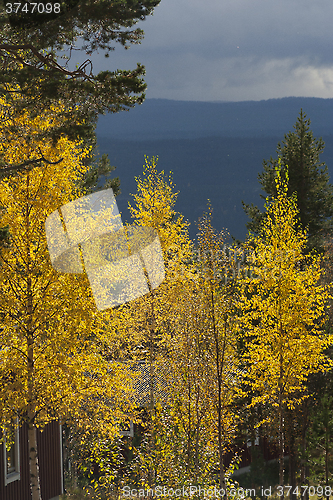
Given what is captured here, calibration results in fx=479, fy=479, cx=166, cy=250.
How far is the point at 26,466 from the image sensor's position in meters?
14.5

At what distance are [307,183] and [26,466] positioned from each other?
647 inches

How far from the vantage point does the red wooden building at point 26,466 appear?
1367cm

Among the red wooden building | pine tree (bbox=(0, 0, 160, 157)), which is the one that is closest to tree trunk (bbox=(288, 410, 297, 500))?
the red wooden building

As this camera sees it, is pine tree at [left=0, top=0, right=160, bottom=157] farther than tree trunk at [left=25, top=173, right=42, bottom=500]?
No

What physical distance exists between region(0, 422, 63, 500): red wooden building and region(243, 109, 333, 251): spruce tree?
39.9ft

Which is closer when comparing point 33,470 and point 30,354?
point 30,354

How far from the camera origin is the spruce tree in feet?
72.0

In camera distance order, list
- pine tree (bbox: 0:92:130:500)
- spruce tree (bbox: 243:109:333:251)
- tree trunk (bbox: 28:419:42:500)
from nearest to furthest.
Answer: pine tree (bbox: 0:92:130:500) < tree trunk (bbox: 28:419:42:500) < spruce tree (bbox: 243:109:333:251)

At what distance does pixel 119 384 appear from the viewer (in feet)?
37.9

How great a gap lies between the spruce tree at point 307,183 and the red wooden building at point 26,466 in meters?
12.2
